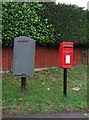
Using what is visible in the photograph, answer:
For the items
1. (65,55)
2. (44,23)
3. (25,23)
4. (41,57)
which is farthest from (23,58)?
(44,23)

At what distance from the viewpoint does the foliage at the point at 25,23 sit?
22.8 ft

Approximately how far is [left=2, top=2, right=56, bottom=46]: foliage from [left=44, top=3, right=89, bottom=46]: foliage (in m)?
0.41

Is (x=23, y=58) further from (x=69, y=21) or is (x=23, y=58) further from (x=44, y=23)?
(x=69, y=21)

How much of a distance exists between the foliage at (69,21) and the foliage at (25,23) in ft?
1.35

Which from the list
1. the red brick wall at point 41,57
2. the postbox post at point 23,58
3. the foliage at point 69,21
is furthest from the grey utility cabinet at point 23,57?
the foliage at point 69,21

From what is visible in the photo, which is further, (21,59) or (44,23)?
(44,23)

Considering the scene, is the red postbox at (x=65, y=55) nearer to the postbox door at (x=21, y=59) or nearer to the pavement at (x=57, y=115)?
the postbox door at (x=21, y=59)

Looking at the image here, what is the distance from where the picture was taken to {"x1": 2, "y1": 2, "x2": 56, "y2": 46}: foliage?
694cm

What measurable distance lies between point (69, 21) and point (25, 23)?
2.53 m

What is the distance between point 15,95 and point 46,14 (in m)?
4.56

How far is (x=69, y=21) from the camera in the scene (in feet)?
28.3

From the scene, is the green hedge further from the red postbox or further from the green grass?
the red postbox

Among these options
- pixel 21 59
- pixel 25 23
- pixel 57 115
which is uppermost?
pixel 25 23

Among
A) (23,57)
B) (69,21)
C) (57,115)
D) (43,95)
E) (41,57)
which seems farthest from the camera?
(69,21)
